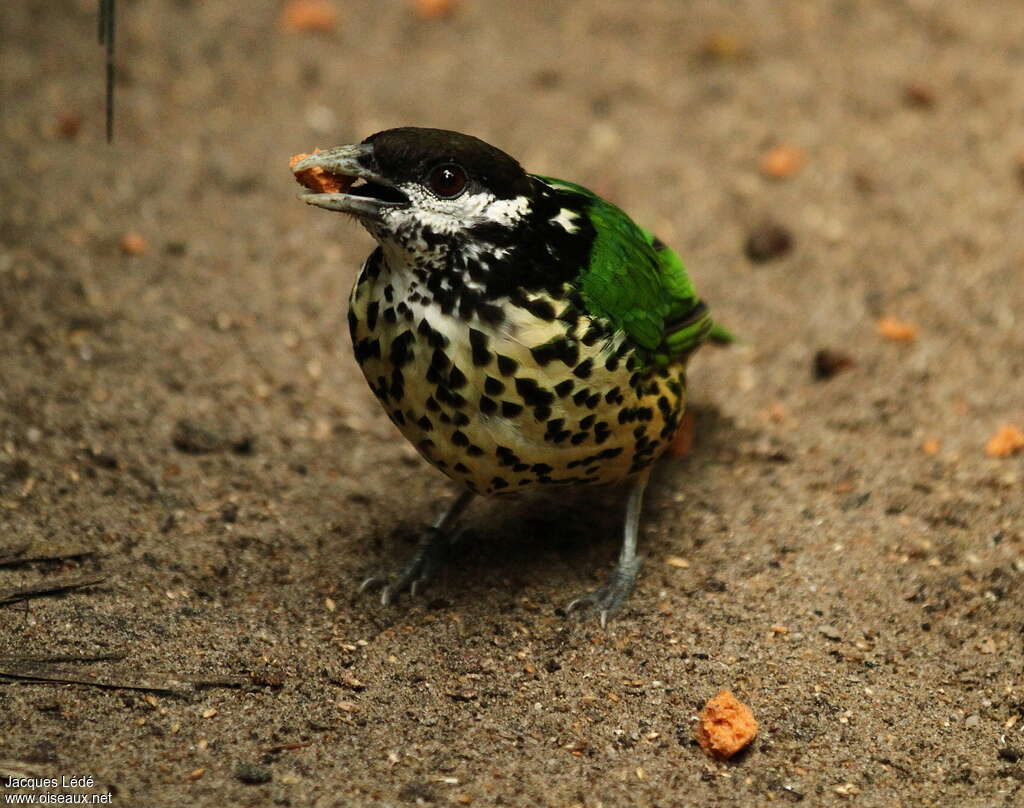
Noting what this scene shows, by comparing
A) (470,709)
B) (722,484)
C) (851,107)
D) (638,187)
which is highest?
(851,107)

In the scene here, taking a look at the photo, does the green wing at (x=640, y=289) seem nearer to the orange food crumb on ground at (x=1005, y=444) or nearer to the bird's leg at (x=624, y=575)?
the bird's leg at (x=624, y=575)

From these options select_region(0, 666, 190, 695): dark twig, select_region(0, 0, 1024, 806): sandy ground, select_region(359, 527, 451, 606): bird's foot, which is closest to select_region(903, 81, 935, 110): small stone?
select_region(0, 0, 1024, 806): sandy ground

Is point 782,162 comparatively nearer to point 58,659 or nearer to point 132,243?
point 132,243

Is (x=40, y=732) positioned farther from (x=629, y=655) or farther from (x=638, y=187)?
(x=638, y=187)

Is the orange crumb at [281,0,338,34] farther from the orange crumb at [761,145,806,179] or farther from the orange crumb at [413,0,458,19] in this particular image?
the orange crumb at [761,145,806,179]

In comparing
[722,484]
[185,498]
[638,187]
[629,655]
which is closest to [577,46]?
[638,187]

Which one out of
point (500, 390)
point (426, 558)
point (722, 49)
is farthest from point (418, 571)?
point (722, 49)

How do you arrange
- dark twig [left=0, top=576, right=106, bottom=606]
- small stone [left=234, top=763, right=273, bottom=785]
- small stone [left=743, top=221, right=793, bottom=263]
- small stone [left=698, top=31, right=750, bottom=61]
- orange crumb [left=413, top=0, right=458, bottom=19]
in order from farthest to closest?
orange crumb [left=413, top=0, right=458, bottom=19] → small stone [left=698, top=31, right=750, bottom=61] → small stone [left=743, top=221, right=793, bottom=263] → dark twig [left=0, top=576, right=106, bottom=606] → small stone [left=234, top=763, right=273, bottom=785]

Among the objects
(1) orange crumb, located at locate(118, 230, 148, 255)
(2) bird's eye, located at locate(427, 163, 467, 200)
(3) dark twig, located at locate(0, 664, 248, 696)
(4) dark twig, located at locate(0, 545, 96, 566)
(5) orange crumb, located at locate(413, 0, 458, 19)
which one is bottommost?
(3) dark twig, located at locate(0, 664, 248, 696)
